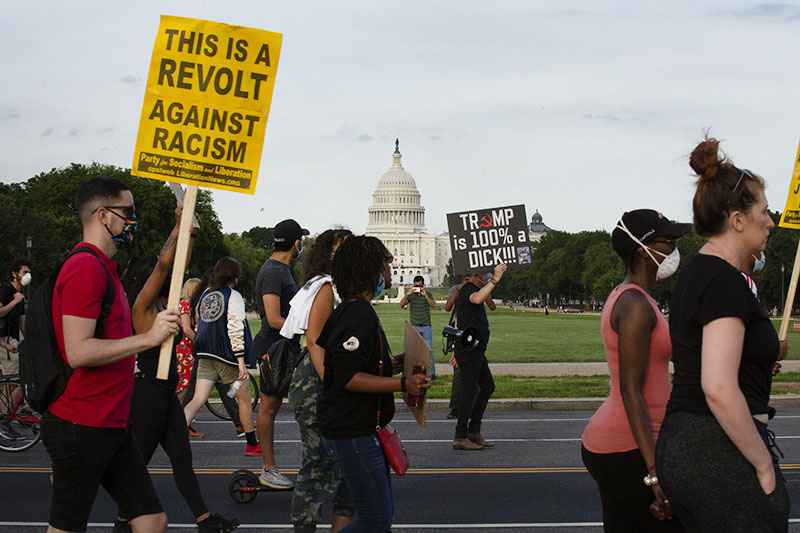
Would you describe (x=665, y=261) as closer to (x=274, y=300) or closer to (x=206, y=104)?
(x=206, y=104)

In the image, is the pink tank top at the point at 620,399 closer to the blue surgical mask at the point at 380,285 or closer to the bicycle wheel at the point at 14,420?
the blue surgical mask at the point at 380,285

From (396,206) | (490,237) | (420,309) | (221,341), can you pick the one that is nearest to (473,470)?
(221,341)

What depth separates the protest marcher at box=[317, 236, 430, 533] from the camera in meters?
4.62

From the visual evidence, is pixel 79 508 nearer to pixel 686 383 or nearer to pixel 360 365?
pixel 360 365

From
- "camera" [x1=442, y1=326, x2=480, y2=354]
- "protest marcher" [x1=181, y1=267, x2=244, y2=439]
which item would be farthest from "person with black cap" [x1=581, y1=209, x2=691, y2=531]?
"protest marcher" [x1=181, y1=267, x2=244, y2=439]

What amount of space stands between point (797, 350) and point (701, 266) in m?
27.2

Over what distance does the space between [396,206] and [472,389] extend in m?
186

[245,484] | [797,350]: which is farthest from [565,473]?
[797,350]

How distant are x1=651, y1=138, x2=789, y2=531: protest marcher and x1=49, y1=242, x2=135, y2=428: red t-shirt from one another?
228cm

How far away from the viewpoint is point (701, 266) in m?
3.42

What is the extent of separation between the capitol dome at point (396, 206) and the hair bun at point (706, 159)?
191m

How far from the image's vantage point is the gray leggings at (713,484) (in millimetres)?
3227

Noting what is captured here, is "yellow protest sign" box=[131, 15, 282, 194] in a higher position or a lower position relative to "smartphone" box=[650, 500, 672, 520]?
higher

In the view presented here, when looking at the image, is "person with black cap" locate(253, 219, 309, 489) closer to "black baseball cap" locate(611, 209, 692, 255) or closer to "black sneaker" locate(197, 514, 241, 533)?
"black sneaker" locate(197, 514, 241, 533)
